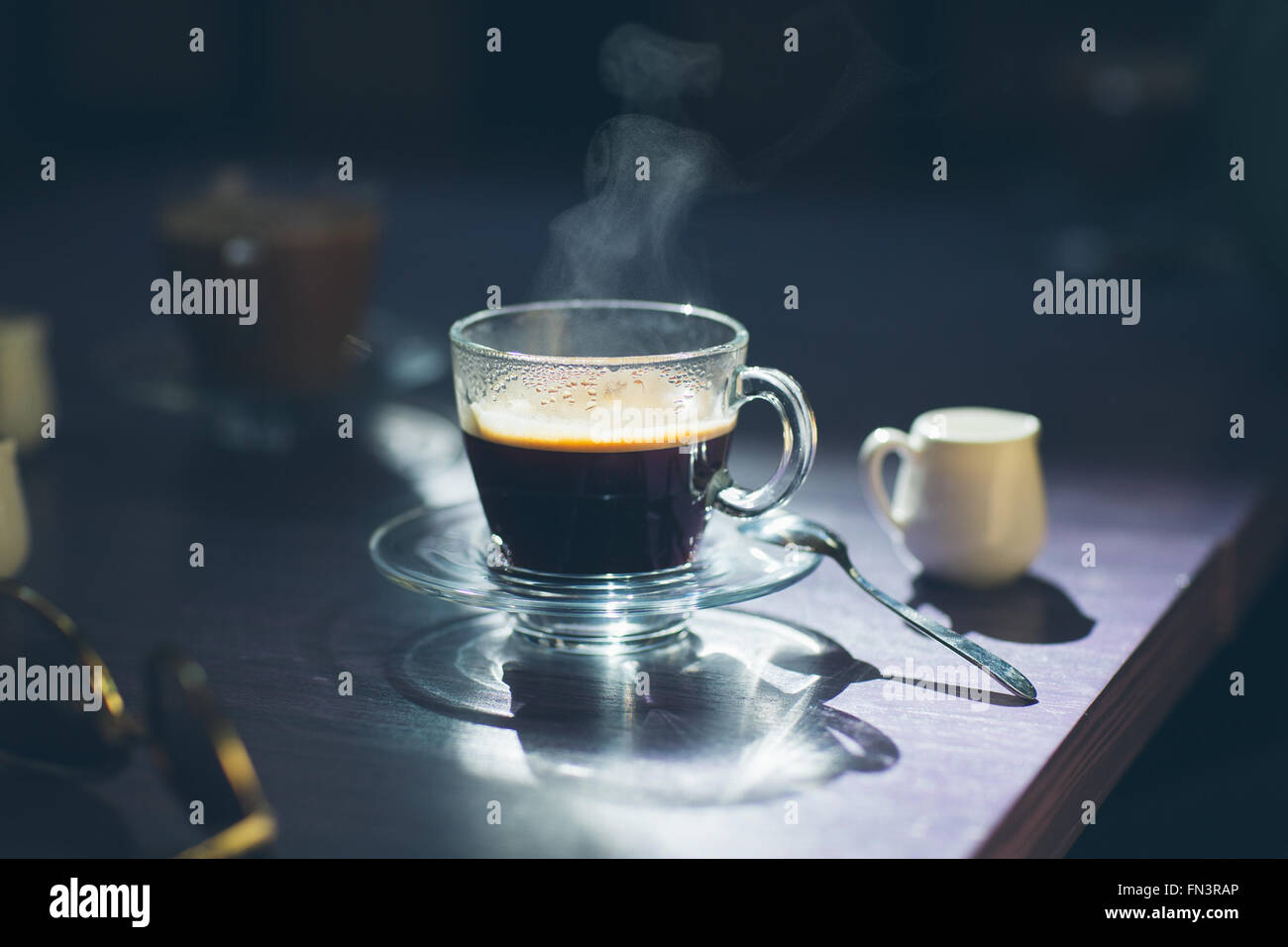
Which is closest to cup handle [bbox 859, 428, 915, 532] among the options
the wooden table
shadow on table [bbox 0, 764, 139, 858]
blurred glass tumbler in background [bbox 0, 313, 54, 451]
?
the wooden table

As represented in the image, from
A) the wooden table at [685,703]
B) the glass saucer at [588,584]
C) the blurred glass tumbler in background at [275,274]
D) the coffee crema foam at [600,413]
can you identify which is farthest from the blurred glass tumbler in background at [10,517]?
the blurred glass tumbler in background at [275,274]

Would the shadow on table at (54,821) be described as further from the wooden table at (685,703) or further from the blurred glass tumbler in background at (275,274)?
the blurred glass tumbler in background at (275,274)

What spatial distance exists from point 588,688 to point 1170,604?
451 mm

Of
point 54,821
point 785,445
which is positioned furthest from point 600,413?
point 54,821

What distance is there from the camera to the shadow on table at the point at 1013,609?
1.02 metres

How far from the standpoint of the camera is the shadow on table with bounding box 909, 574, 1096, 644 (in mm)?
1018

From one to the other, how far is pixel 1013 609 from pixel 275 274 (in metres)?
0.92

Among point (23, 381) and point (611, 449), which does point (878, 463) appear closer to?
point (611, 449)

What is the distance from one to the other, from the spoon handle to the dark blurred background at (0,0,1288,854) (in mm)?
328

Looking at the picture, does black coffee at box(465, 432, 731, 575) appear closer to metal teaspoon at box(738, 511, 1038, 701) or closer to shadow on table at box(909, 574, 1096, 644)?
metal teaspoon at box(738, 511, 1038, 701)

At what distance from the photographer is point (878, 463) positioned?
118 centimetres
